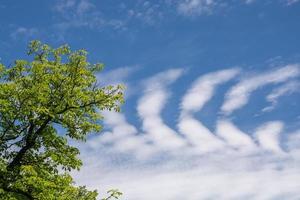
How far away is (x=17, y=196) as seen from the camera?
36.3m

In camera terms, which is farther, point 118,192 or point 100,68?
point 100,68

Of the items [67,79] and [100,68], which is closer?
[67,79]

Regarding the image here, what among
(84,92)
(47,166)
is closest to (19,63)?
(84,92)

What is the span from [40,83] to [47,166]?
5708mm

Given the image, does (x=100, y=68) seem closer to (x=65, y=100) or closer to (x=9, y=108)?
(x=65, y=100)

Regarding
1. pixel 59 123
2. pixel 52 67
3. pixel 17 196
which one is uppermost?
pixel 52 67

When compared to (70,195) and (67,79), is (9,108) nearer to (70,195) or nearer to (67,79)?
(67,79)

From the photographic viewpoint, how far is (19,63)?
3831 cm

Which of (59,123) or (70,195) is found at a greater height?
(59,123)

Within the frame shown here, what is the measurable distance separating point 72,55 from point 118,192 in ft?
32.0

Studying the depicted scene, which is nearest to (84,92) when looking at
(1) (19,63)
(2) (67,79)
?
(2) (67,79)

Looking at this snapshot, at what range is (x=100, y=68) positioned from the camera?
39844 millimetres

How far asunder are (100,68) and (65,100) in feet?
14.1

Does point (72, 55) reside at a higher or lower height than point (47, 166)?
higher
